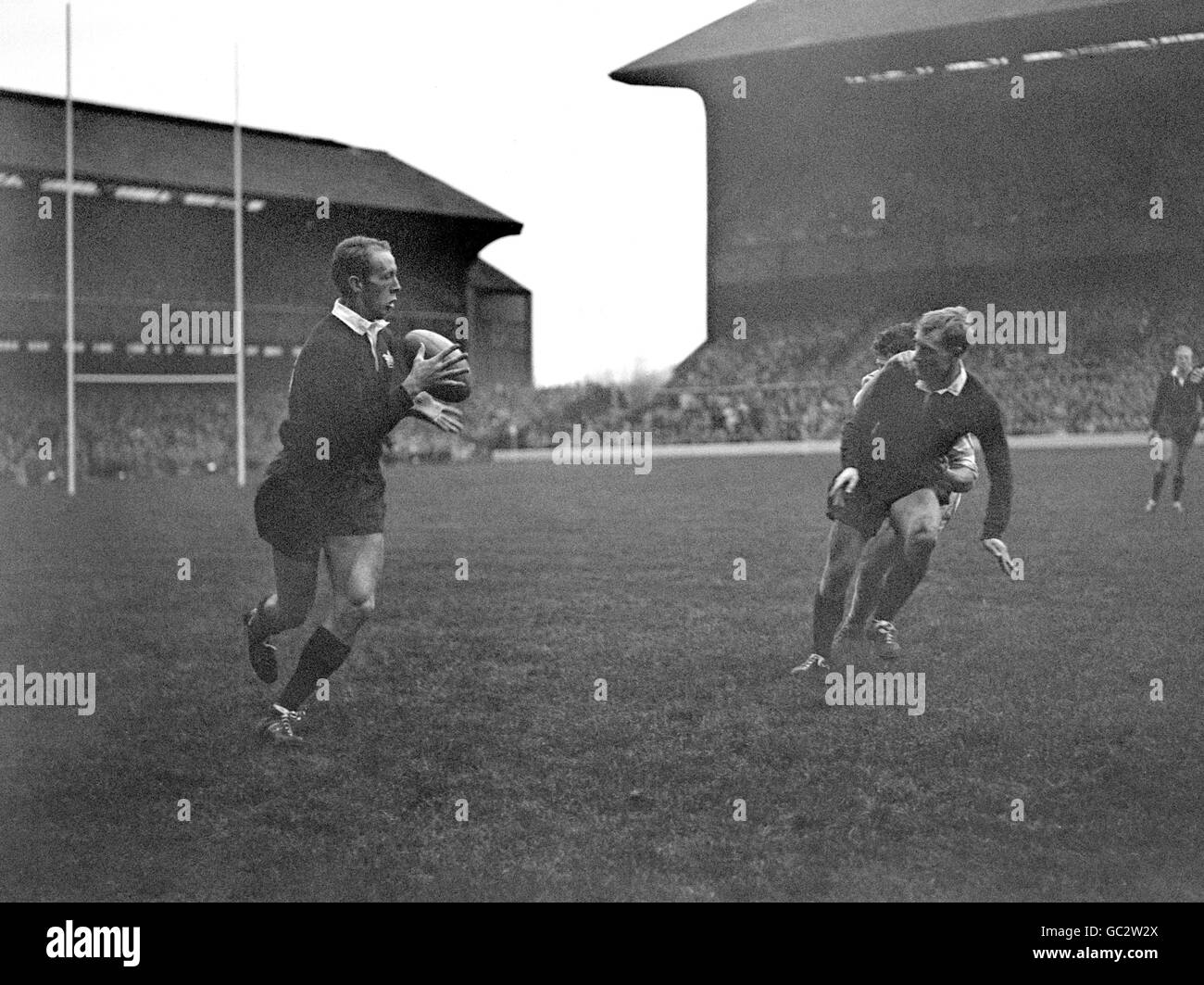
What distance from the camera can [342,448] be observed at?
19.8ft

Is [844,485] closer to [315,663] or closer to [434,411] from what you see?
[434,411]

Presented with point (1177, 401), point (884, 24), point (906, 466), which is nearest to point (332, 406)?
point (906, 466)

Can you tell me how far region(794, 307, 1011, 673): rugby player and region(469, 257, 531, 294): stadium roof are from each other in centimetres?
218

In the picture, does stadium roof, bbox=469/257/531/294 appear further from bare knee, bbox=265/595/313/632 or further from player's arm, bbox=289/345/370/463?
bare knee, bbox=265/595/313/632

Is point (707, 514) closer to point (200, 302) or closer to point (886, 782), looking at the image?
point (200, 302)

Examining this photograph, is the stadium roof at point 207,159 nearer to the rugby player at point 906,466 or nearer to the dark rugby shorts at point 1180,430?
the rugby player at point 906,466

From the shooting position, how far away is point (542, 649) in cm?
716

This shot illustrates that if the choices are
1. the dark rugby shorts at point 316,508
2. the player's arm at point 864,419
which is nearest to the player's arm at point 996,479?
the player's arm at point 864,419

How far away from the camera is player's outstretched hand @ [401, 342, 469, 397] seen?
595 centimetres

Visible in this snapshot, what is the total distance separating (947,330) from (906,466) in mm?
721

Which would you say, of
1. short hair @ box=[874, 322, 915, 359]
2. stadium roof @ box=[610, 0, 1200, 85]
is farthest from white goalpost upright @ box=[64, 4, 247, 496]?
short hair @ box=[874, 322, 915, 359]

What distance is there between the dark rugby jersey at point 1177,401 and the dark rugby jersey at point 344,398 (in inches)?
276

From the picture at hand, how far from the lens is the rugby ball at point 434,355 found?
604 centimetres

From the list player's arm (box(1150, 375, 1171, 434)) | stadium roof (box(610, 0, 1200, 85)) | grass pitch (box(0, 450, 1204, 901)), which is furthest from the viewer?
player's arm (box(1150, 375, 1171, 434))
